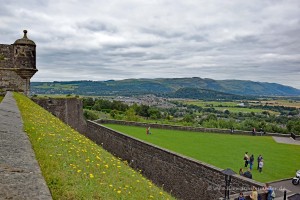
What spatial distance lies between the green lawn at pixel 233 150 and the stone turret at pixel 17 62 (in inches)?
402

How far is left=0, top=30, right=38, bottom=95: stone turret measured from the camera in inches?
736

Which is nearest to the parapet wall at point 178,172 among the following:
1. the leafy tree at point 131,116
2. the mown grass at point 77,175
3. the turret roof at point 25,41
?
the mown grass at point 77,175

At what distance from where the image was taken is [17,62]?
1883 cm

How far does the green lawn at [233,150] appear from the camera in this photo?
16197 mm

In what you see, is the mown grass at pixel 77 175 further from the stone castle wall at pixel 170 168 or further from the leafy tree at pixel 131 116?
the leafy tree at pixel 131 116

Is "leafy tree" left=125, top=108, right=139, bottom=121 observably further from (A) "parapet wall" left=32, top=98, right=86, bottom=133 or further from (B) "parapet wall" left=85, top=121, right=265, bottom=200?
(B) "parapet wall" left=85, top=121, right=265, bottom=200

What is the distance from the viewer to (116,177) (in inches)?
273

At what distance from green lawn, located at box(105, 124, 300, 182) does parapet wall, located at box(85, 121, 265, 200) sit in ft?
7.97

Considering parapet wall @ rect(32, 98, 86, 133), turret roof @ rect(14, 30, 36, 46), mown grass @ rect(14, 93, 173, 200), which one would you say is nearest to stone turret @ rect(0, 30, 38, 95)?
turret roof @ rect(14, 30, 36, 46)

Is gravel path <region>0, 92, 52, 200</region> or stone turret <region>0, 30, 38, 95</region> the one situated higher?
A: stone turret <region>0, 30, 38, 95</region>

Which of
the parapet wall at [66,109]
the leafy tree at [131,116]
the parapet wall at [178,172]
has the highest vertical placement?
the parapet wall at [66,109]

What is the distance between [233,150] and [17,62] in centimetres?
Answer: 1522

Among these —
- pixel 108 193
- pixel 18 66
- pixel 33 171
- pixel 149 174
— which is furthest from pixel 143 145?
pixel 33 171

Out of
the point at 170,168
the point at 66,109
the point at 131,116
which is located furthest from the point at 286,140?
the point at 131,116
